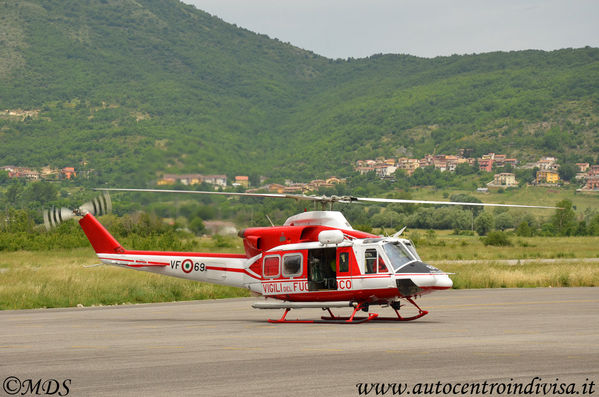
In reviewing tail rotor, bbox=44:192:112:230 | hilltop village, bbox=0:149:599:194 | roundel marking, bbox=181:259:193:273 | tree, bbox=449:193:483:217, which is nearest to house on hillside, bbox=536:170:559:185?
hilltop village, bbox=0:149:599:194

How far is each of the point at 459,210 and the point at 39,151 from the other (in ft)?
214

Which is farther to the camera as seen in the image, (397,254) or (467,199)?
(467,199)

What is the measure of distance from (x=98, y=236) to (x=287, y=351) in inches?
502

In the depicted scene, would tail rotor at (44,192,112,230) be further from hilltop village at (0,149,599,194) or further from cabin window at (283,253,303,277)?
hilltop village at (0,149,599,194)

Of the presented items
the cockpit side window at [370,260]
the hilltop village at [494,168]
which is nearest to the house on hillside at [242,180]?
the cockpit side window at [370,260]

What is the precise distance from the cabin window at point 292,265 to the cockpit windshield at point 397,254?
2498 millimetres

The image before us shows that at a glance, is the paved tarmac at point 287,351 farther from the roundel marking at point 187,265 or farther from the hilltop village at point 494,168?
the hilltop village at point 494,168

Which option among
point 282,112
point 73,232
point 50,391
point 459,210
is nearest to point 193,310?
point 50,391

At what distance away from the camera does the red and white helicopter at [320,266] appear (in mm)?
20297

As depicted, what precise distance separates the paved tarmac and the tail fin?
217 cm

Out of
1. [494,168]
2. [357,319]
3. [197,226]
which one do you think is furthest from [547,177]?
[357,319]

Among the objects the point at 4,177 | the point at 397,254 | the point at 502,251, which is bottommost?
the point at 502,251

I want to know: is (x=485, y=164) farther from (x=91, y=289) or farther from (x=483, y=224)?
(x=91, y=289)

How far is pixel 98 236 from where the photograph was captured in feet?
84.7
